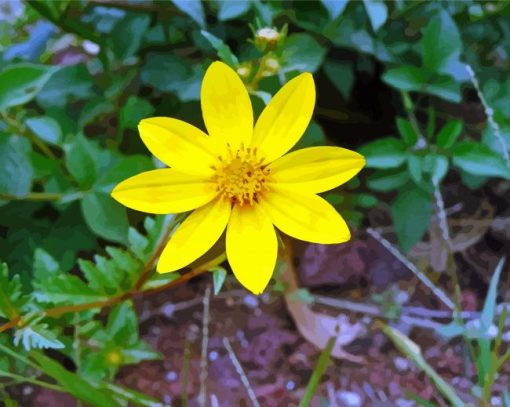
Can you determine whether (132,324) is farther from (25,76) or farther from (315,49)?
(315,49)

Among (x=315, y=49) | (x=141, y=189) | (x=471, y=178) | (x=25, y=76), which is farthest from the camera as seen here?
(x=471, y=178)

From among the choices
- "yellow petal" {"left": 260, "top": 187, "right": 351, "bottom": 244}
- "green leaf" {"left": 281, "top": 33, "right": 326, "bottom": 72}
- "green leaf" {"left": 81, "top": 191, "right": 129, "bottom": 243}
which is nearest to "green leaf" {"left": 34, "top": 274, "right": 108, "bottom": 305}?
"green leaf" {"left": 81, "top": 191, "right": 129, "bottom": 243}

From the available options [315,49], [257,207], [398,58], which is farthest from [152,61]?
[257,207]

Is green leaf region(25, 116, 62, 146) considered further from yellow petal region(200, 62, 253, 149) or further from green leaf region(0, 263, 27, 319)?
yellow petal region(200, 62, 253, 149)

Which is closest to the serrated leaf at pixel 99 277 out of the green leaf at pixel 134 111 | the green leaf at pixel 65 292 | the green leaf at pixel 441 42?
the green leaf at pixel 65 292

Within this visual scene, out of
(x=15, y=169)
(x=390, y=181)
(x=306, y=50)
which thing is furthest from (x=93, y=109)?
(x=390, y=181)

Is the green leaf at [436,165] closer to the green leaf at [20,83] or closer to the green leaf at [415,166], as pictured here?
the green leaf at [415,166]
